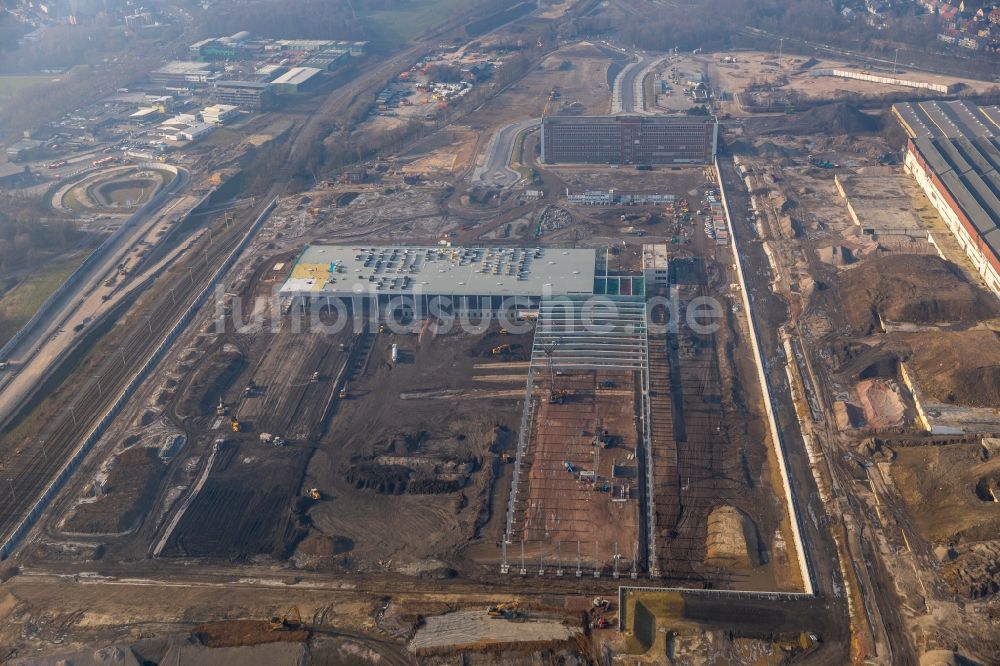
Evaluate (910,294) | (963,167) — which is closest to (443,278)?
(910,294)

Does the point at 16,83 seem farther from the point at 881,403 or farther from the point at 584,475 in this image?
the point at 881,403

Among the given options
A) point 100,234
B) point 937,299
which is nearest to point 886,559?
point 937,299

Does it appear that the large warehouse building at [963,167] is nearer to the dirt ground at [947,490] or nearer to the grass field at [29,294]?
the dirt ground at [947,490]

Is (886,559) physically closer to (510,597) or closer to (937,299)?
(510,597)

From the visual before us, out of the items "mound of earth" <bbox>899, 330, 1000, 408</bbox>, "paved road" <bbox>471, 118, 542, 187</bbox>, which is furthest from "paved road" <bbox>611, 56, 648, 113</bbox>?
"mound of earth" <bbox>899, 330, 1000, 408</bbox>

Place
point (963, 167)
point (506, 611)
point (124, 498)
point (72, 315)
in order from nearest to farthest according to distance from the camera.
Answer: point (506, 611) → point (124, 498) → point (72, 315) → point (963, 167)

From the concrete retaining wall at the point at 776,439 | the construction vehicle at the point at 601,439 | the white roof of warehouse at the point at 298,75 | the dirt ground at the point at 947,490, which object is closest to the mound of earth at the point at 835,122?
the concrete retaining wall at the point at 776,439

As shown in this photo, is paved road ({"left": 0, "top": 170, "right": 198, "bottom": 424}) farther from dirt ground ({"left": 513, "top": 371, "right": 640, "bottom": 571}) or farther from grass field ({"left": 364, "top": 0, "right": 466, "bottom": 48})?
grass field ({"left": 364, "top": 0, "right": 466, "bottom": 48})
